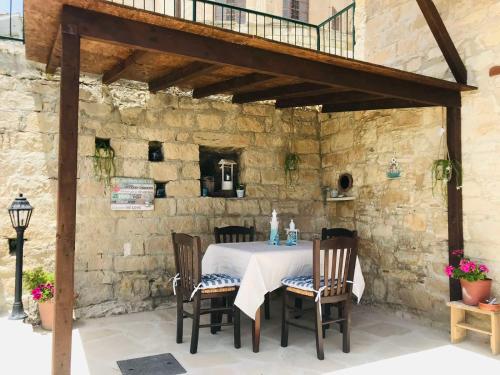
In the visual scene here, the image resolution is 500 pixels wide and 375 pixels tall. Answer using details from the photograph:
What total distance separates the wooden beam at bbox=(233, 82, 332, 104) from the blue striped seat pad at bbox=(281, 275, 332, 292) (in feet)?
5.68

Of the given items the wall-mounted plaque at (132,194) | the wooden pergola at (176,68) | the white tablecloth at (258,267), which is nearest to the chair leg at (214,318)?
the white tablecloth at (258,267)

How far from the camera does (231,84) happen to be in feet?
13.5

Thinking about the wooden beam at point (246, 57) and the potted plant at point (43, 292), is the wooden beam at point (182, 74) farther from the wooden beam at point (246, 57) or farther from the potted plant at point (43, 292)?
the potted plant at point (43, 292)

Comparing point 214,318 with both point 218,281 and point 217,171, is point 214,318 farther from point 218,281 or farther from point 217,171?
point 217,171

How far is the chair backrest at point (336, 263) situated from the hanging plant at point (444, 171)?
1237 millimetres

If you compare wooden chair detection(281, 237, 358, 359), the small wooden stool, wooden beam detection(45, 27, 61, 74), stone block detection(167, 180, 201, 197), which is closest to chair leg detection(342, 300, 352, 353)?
wooden chair detection(281, 237, 358, 359)

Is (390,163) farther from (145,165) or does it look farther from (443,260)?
(145,165)

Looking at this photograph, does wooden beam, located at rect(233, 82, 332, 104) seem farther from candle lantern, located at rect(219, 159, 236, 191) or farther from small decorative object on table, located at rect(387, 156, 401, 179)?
small decorative object on table, located at rect(387, 156, 401, 179)

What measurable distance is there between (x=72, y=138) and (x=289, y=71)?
5.31ft

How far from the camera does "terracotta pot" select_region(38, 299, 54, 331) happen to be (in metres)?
3.83

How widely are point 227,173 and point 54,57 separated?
2.38m

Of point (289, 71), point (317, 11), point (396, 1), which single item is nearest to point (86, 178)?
point (289, 71)

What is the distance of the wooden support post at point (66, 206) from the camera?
7.82ft

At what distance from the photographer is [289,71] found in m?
3.16
